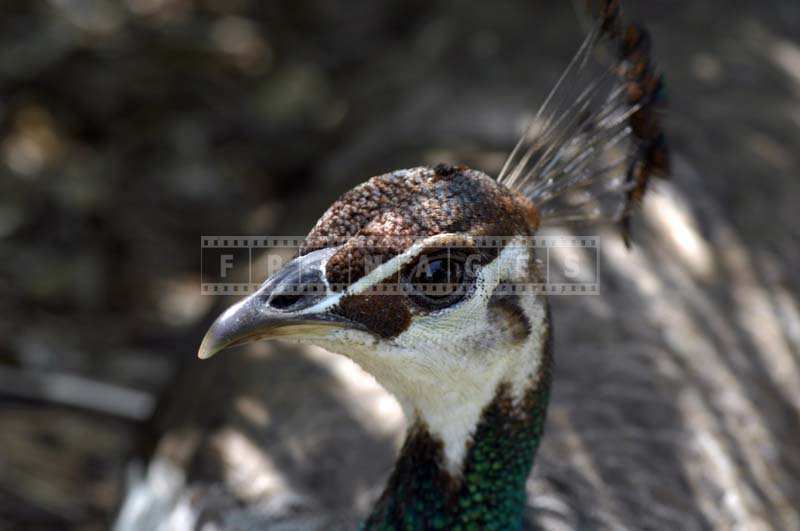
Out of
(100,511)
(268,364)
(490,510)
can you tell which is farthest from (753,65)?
(100,511)

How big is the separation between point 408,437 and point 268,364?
0.78m

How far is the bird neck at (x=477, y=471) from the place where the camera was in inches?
67.0

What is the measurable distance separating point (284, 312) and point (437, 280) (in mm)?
215

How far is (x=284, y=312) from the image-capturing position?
1483mm

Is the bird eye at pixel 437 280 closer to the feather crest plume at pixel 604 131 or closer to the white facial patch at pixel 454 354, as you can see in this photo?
the white facial patch at pixel 454 354

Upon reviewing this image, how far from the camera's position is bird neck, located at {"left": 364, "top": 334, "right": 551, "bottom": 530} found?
5.58 ft

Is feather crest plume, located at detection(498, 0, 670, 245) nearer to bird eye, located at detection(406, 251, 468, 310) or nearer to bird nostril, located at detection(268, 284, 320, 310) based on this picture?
bird eye, located at detection(406, 251, 468, 310)

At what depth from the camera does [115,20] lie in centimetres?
392

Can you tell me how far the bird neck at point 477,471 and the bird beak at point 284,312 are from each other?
303 millimetres

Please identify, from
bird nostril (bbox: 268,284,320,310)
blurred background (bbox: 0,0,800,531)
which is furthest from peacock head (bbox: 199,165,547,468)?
blurred background (bbox: 0,0,800,531)

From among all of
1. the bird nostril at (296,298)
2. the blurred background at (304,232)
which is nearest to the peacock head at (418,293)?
the bird nostril at (296,298)

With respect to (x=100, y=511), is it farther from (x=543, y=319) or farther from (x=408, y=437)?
(x=543, y=319)

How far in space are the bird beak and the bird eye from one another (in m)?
0.10

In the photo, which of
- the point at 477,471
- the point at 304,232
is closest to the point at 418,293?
the point at 477,471
